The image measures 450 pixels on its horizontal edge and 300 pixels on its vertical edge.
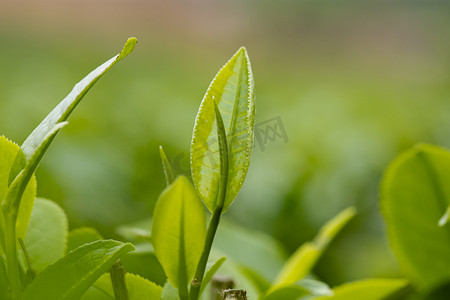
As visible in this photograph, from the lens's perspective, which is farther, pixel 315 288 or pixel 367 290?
pixel 367 290

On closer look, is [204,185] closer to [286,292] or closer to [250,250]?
[286,292]

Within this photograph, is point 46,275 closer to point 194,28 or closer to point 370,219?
point 370,219

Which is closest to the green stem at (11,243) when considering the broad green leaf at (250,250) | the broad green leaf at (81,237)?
the broad green leaf at (81,237)

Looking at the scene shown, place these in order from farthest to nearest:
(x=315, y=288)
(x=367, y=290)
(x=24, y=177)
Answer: (x=367, y=290), (x=315, y=288), (x=24, y=177)

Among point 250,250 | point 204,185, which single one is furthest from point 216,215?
point 250,250

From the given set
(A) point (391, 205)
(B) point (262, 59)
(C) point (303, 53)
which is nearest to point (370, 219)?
(A) point (391, 205)

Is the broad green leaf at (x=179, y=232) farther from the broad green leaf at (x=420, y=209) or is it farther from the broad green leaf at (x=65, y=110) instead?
the broad green leaf at (x=420, y=209)
